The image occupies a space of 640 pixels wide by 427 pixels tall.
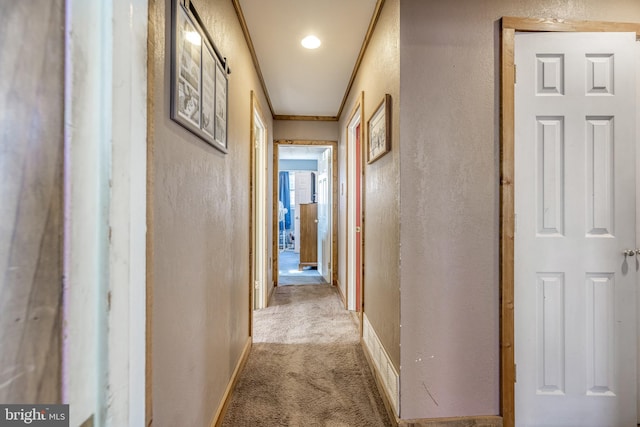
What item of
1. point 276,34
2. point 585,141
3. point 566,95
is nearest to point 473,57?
point 566,95

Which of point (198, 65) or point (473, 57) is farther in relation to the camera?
point (473, 57)

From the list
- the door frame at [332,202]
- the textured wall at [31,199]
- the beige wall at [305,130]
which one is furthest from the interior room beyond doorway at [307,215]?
the textured wall at [31,199]

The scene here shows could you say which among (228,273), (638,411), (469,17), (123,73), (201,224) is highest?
(469,17)

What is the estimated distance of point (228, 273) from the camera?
5.60 ft

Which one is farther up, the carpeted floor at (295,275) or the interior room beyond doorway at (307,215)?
the interior room beyond doorway at (307,215)

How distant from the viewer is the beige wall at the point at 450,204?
1.45 m

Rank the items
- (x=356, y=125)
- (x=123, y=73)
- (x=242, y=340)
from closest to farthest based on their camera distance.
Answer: (x=123, y=73) < (x=242, y=340) < (x=356, y=125)

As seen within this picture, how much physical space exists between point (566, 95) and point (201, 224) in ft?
6.02

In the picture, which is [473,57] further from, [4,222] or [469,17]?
[4,222]

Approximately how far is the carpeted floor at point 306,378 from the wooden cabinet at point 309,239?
2.21 m

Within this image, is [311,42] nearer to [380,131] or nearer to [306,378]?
[380,131]

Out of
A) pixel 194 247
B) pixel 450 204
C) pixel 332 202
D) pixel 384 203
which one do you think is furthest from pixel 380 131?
pixel 332 202

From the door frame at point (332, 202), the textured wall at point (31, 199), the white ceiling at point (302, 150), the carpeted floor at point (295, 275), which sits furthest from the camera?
the white ceiling at point (302, 150)

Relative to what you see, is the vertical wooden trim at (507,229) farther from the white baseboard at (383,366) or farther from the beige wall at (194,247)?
the beige wall at (194,247)
